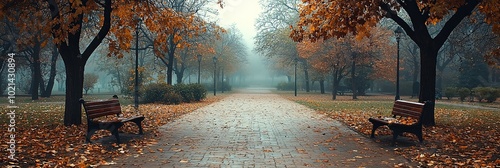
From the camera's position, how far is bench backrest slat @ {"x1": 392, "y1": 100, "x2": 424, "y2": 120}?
26.2ft

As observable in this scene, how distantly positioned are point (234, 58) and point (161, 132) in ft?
146

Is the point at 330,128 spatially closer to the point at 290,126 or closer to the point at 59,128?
the point at 290,126

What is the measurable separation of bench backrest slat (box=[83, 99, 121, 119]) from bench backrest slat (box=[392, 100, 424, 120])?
21.5ft

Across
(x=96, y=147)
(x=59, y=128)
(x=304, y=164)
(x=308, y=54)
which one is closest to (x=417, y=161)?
(x=304, y=164)

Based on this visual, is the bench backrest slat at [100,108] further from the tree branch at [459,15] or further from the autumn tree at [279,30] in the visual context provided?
the autumn tree at [279,30]

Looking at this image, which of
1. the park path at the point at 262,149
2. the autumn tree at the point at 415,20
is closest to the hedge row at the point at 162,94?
the park path at the point at 262,149

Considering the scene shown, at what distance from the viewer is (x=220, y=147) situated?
24.8 ft

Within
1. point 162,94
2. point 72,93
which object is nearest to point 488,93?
point 162,94

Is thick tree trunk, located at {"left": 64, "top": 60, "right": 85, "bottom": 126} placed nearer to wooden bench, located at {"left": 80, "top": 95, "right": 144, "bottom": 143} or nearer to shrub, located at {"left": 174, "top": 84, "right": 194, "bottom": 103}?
wooden bench, located at {"left": 80, "top": 95, "right": 144, "bottom": 143}

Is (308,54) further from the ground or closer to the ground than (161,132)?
further from the ground

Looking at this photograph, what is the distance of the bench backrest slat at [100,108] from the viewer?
787 cm

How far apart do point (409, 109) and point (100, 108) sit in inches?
262

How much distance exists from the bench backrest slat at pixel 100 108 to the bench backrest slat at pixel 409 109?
654cm

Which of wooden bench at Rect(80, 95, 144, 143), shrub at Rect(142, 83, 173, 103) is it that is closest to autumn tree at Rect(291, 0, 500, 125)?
wooden bench at Rect(80, 95, 144, 143)
